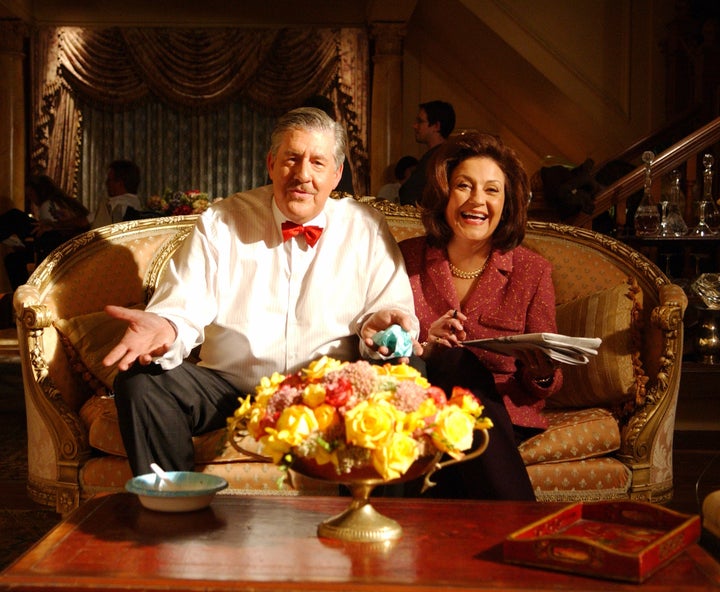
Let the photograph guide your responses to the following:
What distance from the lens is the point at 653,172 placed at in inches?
196

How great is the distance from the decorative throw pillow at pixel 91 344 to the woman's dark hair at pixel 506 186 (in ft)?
3.26

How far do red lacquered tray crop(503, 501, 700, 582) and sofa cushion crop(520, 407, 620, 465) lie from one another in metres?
0.81

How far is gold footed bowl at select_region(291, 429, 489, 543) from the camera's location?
164cm

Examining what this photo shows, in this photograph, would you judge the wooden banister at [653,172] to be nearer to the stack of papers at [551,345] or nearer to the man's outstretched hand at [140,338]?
the stack of papers at [551,345]

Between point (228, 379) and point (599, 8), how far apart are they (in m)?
6.10

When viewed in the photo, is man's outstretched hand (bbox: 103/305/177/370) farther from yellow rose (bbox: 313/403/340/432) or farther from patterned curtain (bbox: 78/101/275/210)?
patterned curtain (bbox: 78/101/275/210)

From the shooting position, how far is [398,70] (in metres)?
9.23

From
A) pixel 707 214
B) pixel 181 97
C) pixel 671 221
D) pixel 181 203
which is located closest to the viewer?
pixel 671 221

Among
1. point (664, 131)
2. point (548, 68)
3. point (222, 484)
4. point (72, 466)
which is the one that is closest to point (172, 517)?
point (222, 484)

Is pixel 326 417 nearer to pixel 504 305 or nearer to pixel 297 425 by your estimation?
pixel 297 425

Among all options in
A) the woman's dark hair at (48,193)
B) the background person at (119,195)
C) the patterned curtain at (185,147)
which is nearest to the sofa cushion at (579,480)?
the background person at (119,195)

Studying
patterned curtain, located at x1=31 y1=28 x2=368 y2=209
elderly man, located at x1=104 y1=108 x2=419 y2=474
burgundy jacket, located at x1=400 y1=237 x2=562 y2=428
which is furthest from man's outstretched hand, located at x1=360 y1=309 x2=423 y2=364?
patterned curtain, located at x1=31 y1=28 x2=368 y2=209

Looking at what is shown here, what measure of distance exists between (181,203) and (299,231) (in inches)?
135

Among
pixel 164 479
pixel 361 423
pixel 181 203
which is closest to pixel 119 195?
pixel 181 203
